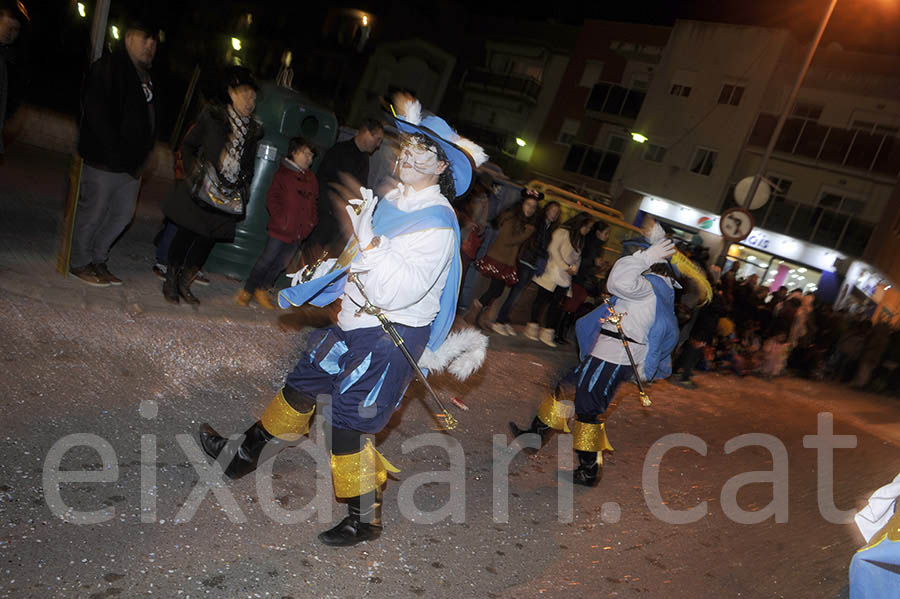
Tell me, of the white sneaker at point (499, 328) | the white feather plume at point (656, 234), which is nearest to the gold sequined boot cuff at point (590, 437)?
the white feather plume at point (656, 234)

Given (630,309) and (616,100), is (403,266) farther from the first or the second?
(616,100)

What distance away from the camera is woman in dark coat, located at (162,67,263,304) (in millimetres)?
4926

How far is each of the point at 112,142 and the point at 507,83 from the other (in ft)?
112

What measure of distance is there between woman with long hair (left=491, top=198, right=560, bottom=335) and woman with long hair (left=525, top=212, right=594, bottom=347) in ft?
0.32

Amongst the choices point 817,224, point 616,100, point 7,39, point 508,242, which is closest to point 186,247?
point 7,39

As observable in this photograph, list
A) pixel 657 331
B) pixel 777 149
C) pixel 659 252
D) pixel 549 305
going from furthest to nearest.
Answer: pixel 777 149, pixel 549 305, pixel 657 331, pixel 659 252

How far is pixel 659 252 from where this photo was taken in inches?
166

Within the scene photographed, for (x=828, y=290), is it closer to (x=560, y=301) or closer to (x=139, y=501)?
(x=560, y=301)

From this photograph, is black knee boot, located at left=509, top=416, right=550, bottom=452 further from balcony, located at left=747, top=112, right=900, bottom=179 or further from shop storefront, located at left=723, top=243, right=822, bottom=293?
balcony, located at left=747, top=112, right=900, bottom=179

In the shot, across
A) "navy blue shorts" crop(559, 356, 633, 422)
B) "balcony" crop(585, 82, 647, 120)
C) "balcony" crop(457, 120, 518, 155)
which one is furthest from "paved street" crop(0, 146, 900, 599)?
"balcony" crop(457, 120, 518, 155)

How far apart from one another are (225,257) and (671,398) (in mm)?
5949

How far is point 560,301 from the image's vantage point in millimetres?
9070

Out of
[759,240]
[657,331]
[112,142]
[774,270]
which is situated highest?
[759,240]

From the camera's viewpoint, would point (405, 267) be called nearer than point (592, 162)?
Yes
